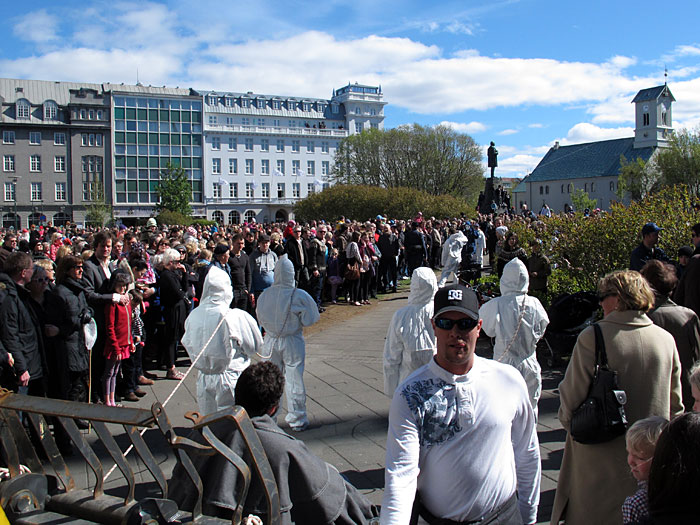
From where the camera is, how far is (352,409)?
6.80 metres

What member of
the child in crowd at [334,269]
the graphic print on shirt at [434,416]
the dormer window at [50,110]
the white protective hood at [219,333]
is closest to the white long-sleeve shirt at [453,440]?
the graphic print on shirt at [434,416]

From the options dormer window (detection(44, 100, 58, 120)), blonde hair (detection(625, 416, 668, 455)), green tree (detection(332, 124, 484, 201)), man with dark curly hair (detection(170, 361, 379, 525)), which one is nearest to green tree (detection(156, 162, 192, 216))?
dormer window (detection(44, 100, 58, 120))

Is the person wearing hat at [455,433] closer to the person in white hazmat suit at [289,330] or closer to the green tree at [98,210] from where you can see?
the person in white hazmat suit at [289,330]

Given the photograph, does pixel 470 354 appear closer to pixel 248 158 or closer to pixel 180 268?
pixel 180 268

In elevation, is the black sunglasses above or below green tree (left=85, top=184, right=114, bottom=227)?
below

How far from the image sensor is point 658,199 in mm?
10688

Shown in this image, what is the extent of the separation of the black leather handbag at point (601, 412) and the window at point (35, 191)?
80.3 metres

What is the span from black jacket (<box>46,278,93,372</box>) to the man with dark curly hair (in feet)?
11.3

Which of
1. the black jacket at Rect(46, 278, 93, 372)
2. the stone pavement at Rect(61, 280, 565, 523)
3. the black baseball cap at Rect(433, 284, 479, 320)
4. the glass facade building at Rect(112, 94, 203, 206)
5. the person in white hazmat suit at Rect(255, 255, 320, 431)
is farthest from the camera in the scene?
the glass facade building at Rect(112, 94, 203, 206)

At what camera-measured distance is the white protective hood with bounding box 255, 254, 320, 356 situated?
245 inches

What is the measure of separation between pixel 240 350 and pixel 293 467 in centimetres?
288

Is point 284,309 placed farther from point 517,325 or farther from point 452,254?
point 452,254

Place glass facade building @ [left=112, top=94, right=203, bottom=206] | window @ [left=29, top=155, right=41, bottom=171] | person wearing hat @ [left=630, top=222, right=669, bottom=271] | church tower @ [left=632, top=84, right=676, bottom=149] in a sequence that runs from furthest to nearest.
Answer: church tower @ [left=632, top=84, right=676, bottom=149]
glass facade building @ [left=112, top=94, right=203, bottom=206]
window @ [left=29, top=155, right=41, bottom=171]
person wearing hat @ [left=630, top=222, right=669, bottom=271]

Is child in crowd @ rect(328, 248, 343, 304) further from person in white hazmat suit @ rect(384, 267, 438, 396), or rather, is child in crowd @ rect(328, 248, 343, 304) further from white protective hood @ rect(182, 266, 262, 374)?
person in white hazmat suit @ rect(384, 267, 438, 396)
